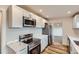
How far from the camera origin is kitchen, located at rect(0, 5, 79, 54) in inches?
49.7

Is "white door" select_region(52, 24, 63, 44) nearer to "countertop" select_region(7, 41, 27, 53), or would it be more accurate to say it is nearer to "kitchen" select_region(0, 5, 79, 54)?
"kitchen" select_region(0, 5, 79, 54)

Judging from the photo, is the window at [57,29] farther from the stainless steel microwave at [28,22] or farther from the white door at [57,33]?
the stainless steel microwave at [28,22]

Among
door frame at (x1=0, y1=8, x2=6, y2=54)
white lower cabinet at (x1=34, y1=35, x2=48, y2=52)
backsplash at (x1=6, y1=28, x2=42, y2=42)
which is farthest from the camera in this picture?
white lower cabinet at (x1=34, y1=35, x2=48, y2=52)

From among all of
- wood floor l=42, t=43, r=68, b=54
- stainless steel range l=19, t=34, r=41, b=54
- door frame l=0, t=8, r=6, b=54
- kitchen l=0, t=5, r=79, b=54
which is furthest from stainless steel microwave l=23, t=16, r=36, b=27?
wood floor l=42, t=43, r=68, b=54

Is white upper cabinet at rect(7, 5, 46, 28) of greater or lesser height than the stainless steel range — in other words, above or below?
above

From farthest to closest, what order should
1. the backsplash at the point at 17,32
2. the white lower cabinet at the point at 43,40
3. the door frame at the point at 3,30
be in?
the white lower cabinet at the point at 43,40, the backsplash at the point at 17,32, the door frame at the point at 3,30

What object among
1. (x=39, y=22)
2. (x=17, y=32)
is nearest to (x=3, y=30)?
(x=17, y=32)

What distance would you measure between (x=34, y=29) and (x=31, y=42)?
24cm

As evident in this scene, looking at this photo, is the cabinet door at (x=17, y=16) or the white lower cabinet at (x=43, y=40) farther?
the white lower cabinet at (x=43, y=40)

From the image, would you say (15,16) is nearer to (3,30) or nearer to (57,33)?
(3,30)

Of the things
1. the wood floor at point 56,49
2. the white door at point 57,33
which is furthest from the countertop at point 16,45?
the white door at point 57,33

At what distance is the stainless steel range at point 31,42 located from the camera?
1.33 m

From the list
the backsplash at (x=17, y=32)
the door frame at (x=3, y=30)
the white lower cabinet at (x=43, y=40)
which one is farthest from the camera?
the white lower cabinet at (x=43, y=40)
